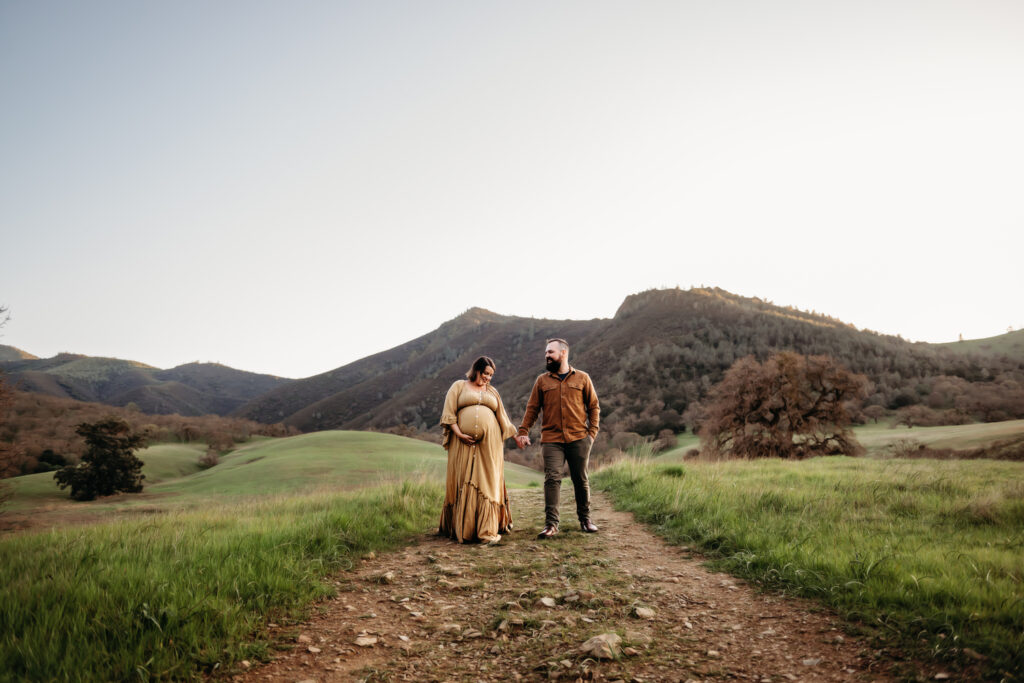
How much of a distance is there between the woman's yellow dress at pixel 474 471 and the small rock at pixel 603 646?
3832mm

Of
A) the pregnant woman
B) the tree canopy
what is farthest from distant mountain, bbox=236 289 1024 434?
the pregnant woman

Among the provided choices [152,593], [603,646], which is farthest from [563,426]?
[152,593]

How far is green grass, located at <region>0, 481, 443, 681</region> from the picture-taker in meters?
2.97

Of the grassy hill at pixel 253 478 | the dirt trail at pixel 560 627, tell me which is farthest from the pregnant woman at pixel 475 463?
the grassy hill at pixel 253 478

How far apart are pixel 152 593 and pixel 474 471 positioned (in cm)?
432

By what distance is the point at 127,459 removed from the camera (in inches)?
1230

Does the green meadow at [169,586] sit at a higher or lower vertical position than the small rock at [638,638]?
higher

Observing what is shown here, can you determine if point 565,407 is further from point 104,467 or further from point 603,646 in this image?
point 104,467

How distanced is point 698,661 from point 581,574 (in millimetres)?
2026

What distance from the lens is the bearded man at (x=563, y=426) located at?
753 cm

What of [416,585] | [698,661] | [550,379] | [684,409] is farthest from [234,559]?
[684,409]

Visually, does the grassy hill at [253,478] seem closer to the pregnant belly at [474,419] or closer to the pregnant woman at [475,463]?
the pregnant woman at [475,463]

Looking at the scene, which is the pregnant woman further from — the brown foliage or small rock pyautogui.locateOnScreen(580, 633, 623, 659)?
the brown foliage

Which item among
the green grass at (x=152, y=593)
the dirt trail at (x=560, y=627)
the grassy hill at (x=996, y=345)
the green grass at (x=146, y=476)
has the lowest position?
the green grass at (x=146, y=476)
